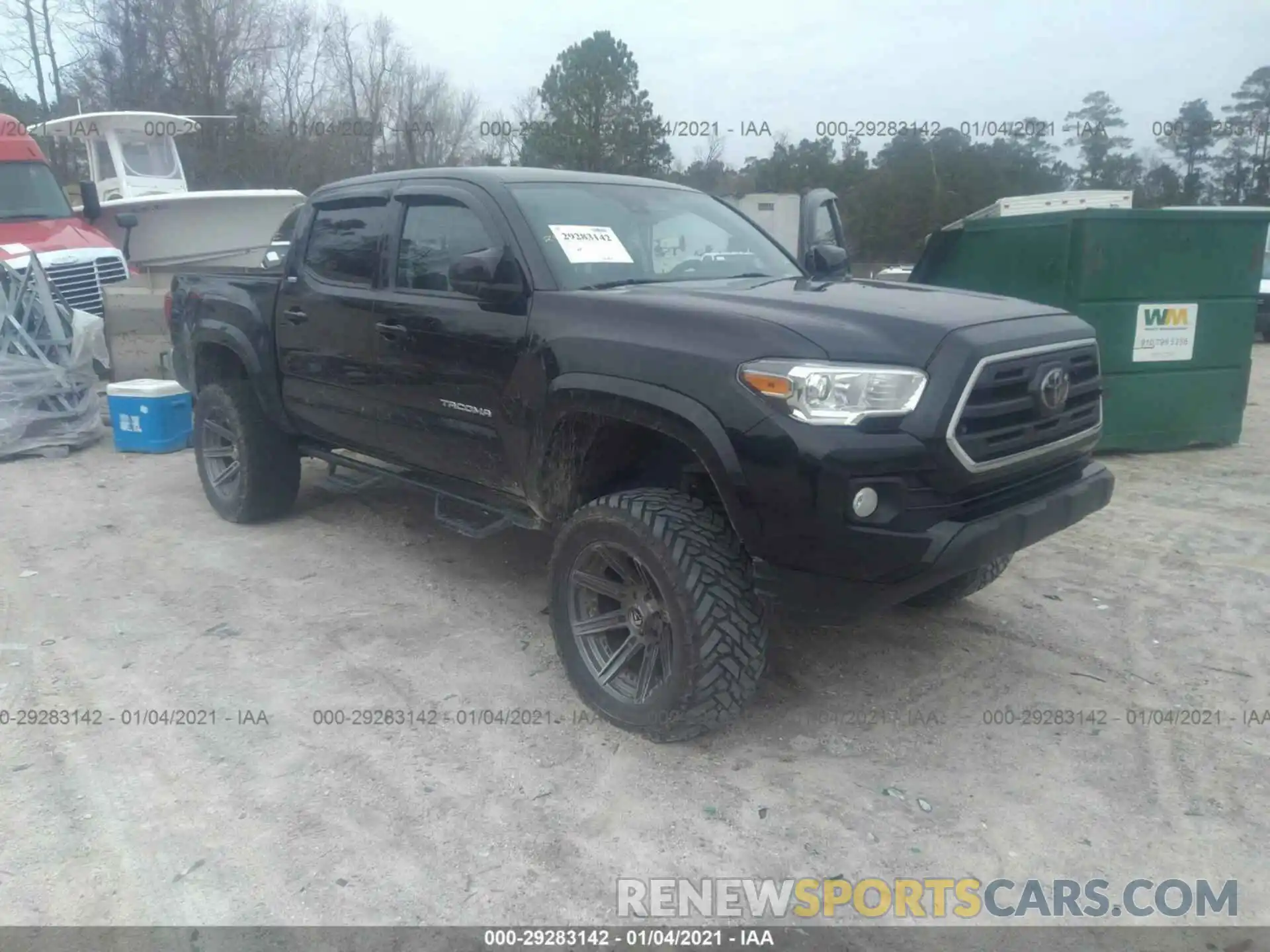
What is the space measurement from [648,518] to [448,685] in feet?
4.09

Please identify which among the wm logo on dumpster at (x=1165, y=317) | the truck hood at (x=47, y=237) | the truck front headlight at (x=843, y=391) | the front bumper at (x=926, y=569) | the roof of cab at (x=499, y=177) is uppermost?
the roof of cab at (x=499, y=177)

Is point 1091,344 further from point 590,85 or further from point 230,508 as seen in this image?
point 590,85

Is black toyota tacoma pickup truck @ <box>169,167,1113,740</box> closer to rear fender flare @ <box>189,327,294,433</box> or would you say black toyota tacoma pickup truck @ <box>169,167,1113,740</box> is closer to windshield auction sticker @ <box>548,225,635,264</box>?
windshield auction sticker @ <box>548,225,635,264</box>

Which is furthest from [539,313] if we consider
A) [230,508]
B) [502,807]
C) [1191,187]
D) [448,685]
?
[1191,187]

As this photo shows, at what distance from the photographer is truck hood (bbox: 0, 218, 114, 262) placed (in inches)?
414

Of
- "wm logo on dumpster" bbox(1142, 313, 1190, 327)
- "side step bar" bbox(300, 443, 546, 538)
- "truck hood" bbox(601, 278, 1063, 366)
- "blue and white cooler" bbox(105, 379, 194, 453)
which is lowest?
"blue and white cooler" bbox(105, 379, 194, 453)

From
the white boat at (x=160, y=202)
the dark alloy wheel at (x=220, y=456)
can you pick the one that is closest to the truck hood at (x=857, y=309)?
the dark alloy wheel at (x=220, y=456)

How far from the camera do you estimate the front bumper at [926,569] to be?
304 cm

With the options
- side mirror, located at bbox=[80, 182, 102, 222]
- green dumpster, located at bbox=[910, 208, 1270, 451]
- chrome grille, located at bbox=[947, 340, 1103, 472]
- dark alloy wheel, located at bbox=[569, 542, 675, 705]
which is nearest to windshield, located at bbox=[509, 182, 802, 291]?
dark alloy wheel, located at bbox=[569, 542, 675, 705]

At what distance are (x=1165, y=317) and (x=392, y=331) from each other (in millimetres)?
6076

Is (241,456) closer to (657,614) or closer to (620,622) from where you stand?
(620,622)

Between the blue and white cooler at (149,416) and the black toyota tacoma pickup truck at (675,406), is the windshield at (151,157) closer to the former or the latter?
the blue and white cooler at (149,416)

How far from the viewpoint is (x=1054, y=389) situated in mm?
Answer: 3373

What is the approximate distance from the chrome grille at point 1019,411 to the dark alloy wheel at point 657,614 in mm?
835
